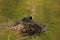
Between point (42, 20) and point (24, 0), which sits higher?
point (24, 0)

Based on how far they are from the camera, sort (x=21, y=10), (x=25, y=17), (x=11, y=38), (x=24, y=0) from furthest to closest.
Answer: (x=24, y=0), (x=21, y=10), (x=25, y=17), (x=11, y=38)

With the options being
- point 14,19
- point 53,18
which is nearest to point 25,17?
point 14,19

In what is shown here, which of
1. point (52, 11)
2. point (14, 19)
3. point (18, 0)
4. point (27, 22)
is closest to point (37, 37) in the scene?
point (27, 22)

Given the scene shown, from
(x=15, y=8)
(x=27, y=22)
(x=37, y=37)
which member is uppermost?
(x=15, y=8)

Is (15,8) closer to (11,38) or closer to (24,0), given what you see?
(24,0)

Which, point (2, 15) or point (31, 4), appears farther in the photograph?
point (31, 4)

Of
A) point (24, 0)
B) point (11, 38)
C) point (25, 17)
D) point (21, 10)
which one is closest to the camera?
point (11, 38)
